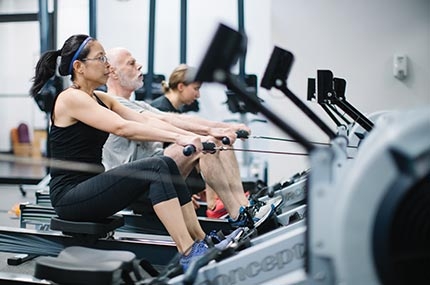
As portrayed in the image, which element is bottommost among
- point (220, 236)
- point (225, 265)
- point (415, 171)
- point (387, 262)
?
point (220, 236)

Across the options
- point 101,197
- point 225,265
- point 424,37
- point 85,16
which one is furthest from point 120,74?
point 85,16

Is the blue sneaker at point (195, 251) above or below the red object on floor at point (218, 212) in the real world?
above

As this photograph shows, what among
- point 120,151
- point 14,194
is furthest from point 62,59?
point 14,194

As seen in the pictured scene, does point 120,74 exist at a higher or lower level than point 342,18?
lower

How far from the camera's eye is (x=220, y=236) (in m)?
2.36

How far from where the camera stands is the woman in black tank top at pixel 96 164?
89.0 inches

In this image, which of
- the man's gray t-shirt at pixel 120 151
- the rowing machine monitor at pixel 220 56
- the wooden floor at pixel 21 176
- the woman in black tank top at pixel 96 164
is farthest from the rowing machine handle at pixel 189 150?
the wooden floor at pixel 21 176

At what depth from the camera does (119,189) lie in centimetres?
227

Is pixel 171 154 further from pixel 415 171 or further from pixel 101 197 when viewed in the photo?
pixel 415 171

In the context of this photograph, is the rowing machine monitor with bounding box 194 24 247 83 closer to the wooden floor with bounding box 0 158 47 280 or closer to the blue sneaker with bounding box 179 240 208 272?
the blue sneaker with bounding box 179 240 208 272

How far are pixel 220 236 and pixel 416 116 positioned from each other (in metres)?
1.27

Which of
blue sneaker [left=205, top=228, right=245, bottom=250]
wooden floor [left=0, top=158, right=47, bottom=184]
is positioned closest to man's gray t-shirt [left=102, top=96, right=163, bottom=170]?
blue sneaker [left=205, top=228, right=245, bottom=250]

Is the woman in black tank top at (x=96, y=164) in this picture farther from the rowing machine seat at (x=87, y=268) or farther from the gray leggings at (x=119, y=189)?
the rowing machine seat at (x=87, y=268)

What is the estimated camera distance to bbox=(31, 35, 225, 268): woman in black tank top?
2.26 m
